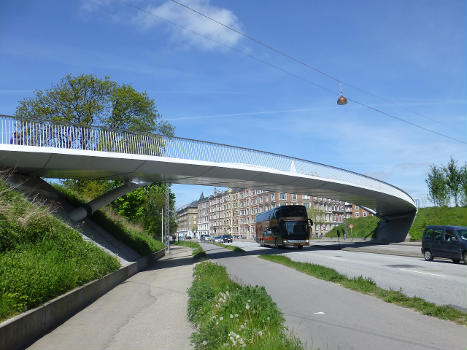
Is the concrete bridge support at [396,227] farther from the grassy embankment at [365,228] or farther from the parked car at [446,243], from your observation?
the parked car at [446,243]

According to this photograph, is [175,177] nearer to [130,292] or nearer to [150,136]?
[150,136]

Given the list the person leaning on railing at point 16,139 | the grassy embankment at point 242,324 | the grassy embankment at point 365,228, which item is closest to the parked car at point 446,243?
the grassy embankment at point 242,324

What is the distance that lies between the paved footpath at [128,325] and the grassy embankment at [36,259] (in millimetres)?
724

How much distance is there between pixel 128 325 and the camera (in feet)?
26.4

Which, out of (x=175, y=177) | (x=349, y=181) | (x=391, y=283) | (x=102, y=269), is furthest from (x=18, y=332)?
(x=349, y=181)

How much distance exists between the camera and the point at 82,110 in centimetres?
3731

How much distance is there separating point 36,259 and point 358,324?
654cm

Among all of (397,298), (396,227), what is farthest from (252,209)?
(397,298)

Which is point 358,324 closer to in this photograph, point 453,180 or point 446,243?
point 446,243

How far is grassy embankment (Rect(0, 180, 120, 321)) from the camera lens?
6988mm

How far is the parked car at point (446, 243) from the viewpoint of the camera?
58.5 feet

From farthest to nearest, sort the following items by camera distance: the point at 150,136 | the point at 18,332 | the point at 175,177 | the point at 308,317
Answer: the point at 175,177 → the point at 150,136 → the point at 308,317 → the point at 18,332

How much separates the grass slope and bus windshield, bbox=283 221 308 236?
1502 centimetres

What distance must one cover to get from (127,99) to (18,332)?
35.6 m
